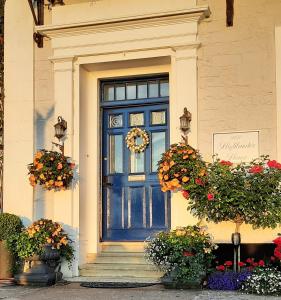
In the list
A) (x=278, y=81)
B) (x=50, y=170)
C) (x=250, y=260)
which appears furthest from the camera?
(x=50, y=170)

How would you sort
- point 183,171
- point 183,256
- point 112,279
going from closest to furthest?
point 183,256 → point 183,171 → point 112,279

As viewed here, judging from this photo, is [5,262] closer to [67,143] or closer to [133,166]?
[67,143]

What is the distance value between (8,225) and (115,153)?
6.21 ft

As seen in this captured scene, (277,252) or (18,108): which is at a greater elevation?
(18,108)

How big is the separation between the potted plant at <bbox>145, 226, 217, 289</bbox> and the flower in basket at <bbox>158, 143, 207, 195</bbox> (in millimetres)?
568

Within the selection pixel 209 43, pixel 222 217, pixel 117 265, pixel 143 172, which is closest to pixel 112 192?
pixel 143 172

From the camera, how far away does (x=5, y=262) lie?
7.98m

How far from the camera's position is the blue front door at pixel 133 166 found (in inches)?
334

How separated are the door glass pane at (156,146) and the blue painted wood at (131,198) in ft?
0.15

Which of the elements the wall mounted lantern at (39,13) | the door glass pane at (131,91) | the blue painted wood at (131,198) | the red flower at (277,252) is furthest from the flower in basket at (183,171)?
the wall mounted lantern at (39,13)

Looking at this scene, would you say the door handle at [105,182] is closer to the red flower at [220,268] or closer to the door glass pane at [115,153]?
the door glass pane at [115,153]

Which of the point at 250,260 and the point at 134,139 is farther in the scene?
the point at 134,139

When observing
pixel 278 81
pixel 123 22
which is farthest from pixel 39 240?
pixel 278 81

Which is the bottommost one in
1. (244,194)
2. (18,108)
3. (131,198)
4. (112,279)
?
(112,279)
